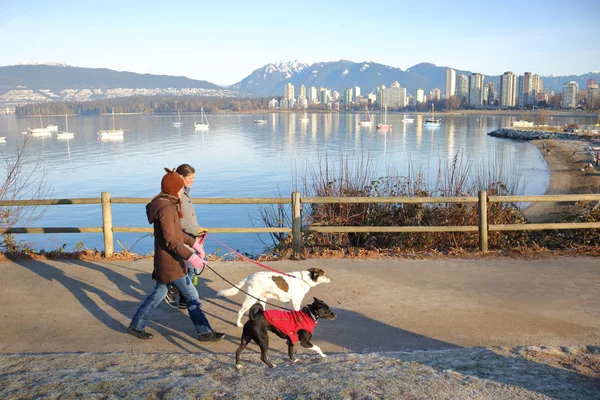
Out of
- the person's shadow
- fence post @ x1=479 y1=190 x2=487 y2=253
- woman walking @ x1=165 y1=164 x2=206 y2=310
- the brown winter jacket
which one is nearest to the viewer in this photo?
the person's shadow

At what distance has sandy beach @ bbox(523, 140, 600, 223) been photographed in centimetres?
2016

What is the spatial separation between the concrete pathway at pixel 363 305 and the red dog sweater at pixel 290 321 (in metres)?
0.70

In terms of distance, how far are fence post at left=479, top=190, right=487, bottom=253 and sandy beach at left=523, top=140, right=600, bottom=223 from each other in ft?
31.0

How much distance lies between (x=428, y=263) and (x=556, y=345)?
3.30 meters

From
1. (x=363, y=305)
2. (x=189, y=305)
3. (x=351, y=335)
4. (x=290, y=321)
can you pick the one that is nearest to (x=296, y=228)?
(x=363, y=305)

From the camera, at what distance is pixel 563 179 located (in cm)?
3303

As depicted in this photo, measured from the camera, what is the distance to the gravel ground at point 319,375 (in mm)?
4203

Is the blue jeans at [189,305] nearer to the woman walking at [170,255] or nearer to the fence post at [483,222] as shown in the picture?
the woman walking at [170,255]

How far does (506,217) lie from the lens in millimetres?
10961

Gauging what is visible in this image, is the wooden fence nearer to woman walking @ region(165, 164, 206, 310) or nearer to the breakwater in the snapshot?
woman walking @ region(165, 164, 206, 310)

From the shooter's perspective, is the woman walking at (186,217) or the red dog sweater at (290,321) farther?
the woman walking at (186,217)

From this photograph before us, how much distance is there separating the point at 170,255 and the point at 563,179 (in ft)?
107

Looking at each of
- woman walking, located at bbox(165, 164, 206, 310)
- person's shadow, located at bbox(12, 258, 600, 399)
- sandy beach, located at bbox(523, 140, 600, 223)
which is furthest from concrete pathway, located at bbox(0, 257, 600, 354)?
sandy beach, located at bbox(523, 140, 600, 223)

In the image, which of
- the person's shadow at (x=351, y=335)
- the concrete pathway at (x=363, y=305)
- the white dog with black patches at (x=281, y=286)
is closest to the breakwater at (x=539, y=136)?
the concrete pathway at (x=363, y=305)
